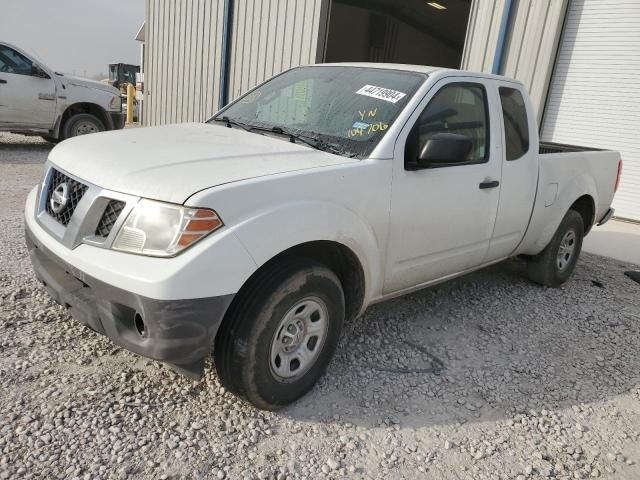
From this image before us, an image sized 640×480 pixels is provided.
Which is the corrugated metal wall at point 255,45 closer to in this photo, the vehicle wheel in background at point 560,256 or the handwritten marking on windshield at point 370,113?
the vehicle wheel in background at point 560,256

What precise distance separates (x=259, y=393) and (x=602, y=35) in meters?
7.60

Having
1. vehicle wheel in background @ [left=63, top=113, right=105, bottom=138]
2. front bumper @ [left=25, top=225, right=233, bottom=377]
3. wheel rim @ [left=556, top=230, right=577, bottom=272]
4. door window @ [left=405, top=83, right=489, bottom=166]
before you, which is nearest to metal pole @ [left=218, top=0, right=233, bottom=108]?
vehicle wheel in background @ [left=63, top=113, right=105, bottom=138]

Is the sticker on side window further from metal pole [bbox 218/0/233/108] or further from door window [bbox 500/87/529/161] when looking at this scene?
metal pole [bbox 218/0/233/108]

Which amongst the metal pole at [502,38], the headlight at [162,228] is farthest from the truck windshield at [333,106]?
the metal pole at [502,38]

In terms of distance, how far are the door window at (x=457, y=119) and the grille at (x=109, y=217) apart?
1.60 meters

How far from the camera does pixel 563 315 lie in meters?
4.47

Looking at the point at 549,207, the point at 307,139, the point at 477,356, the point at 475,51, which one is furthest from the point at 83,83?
the point at 477,356

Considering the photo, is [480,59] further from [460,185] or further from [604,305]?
[460,185]

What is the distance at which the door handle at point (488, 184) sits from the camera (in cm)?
366

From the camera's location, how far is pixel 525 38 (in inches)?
311

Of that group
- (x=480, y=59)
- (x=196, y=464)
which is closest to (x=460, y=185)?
(x=196, y=464)

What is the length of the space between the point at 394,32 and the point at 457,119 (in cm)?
1525

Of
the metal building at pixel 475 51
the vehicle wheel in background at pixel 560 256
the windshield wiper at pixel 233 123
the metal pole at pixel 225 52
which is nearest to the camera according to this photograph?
the windshield wiper at pixel 233 123

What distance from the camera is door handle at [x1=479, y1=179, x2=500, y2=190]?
3.66 meters
